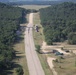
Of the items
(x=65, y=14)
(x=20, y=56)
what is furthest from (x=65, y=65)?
(x=65, y=14)

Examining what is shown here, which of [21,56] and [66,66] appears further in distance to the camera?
[21,56]

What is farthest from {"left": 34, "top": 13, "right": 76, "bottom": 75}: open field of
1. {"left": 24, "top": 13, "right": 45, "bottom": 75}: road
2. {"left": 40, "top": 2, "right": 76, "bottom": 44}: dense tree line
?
{"left": 40, "top": 2, "right": 76, "bottom": 44}: dense tree line

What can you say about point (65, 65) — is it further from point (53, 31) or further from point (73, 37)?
point (53, 31)

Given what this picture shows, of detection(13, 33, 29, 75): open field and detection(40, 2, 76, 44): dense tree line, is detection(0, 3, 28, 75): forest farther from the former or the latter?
detection(40, 2, 76, 44): dense tree line

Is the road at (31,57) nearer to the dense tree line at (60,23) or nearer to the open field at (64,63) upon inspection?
the open field at (64,63)

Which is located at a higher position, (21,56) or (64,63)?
(21,56)

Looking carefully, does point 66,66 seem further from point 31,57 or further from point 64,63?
point 31,57

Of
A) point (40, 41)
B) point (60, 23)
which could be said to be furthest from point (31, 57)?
point (60, 23)

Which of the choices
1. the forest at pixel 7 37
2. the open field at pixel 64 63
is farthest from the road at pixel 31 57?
the forest at pixel 7 37
